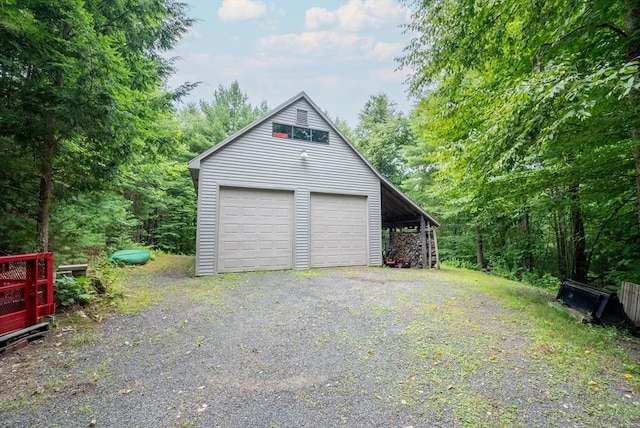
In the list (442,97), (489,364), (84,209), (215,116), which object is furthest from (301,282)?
(215,116)

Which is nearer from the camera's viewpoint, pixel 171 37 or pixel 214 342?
pixel 214 342

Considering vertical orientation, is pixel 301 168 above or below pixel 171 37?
below

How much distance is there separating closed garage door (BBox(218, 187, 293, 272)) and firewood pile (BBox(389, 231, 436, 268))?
18.0ft

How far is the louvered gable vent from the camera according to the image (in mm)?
9209

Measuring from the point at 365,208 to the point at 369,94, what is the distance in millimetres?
16681

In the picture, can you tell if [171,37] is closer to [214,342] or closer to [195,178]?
[195,178]

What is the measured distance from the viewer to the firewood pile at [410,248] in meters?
10.9

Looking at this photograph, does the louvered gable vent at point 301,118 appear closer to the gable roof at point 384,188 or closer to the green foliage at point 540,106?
the gable roof at point 384,188

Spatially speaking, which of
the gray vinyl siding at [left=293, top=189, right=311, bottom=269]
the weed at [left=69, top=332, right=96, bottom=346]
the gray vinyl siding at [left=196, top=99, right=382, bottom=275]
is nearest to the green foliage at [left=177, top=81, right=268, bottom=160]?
the gray vinyl siding at [left=196, top=99, right=382, bottom=275]

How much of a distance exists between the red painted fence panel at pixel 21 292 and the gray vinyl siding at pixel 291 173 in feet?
13.3

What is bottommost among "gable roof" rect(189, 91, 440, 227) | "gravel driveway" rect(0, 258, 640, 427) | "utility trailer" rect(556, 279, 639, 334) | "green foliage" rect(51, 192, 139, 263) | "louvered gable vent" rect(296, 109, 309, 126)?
"gravel driveway" rect(0, 258, 640, 427)

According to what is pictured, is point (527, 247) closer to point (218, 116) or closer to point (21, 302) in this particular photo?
point (21, 302)

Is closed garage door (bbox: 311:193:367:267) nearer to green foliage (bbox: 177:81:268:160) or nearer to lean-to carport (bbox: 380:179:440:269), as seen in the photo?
lean-to carport (bbox: 380:179:440:269)

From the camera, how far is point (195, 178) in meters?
8.73
